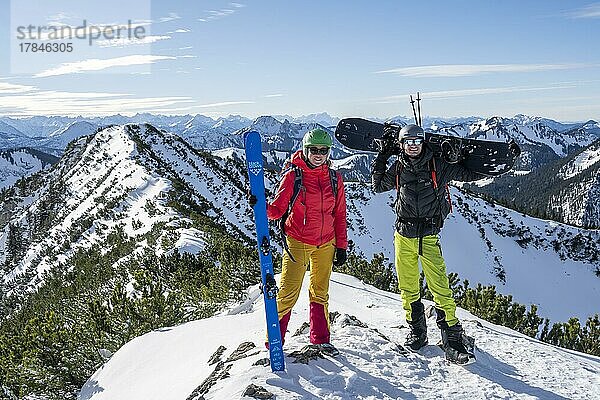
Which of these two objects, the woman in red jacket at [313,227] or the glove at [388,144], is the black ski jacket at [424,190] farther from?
the woman in red jacket at [313,227]

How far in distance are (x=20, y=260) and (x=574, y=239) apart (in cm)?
8267

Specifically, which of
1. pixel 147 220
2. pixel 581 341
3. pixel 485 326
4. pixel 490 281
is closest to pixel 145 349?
pixel 485 326

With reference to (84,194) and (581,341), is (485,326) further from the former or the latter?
(84,194)

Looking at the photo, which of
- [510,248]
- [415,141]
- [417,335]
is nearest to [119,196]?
[417,335]

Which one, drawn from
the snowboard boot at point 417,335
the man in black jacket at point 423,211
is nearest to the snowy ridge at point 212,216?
the snowboard boot at point 417,335

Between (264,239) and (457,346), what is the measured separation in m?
2.98

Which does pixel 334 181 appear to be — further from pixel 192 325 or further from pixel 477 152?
Answer: pixel 192 325

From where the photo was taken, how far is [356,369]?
19.0 feet

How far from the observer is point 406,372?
590cm

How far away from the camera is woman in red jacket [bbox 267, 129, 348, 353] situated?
19.2ft

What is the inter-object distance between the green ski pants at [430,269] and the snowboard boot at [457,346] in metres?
0.12

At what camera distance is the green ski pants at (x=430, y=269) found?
6.25 meters

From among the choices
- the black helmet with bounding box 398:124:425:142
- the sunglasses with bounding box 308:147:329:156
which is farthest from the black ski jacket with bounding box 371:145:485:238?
the sunglasses with bounding box 308:147:329:156

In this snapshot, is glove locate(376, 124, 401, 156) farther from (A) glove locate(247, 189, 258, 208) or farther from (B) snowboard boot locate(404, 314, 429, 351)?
(B) snowboard boot locate(404, 314, 429, 351)
